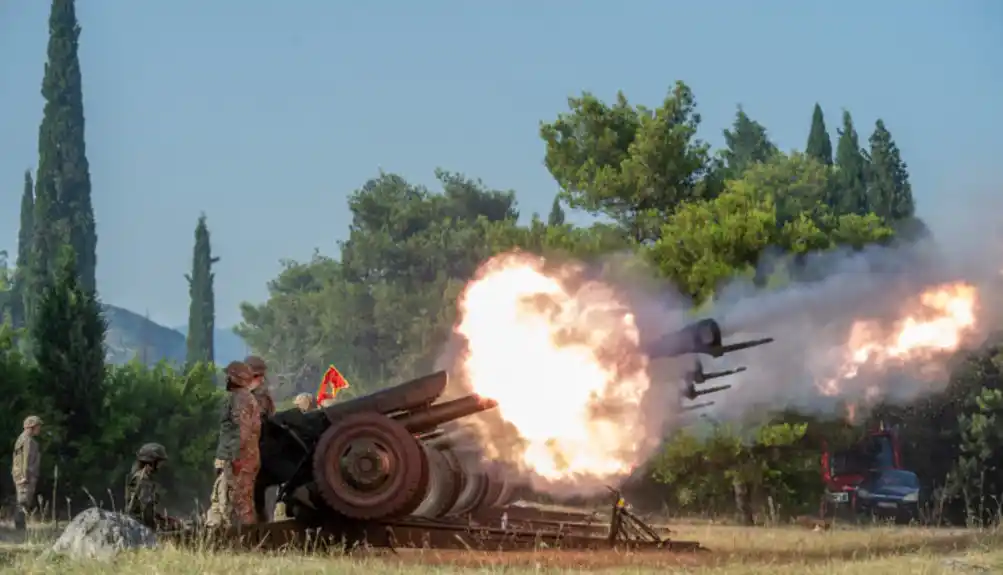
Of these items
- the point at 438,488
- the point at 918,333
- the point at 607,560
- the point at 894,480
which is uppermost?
the point at 918,333

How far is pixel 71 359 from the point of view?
29.7 meters

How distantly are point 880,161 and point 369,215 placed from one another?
32.4 metres

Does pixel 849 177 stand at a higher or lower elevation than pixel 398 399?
higher

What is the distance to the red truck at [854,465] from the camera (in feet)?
128

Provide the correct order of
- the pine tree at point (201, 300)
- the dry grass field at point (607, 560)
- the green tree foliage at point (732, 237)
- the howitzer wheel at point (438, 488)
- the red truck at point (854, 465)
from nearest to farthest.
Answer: the dry grass field at point (607, 560) → the howitzer wheel at point (438, 488) → the green tree foliage at point (732, 237) → the red truck at point (854, 465) → the pine tree at point (201, 300)

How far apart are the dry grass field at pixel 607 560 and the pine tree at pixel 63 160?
171 feet

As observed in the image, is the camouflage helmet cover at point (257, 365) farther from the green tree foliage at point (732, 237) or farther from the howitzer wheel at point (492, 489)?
the green tree foliage at point (732, 237)

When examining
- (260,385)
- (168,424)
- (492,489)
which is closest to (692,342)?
(260,385)

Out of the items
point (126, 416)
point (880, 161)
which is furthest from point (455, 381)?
point (880, 161)

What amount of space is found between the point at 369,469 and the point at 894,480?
87.8 feet

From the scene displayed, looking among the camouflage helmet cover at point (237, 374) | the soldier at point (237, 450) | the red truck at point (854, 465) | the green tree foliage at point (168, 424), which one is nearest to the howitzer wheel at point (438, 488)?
the soldier at point (237, 450)

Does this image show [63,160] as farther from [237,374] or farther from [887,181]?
[237,374]

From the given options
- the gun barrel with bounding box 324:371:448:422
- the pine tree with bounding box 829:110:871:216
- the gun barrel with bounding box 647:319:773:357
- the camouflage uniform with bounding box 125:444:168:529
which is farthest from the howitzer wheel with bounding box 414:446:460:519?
the pine tree with bounding box 829:110:871:216

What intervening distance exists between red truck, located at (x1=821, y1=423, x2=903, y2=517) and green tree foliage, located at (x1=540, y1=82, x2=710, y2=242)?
827 centimetres
